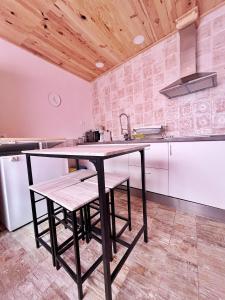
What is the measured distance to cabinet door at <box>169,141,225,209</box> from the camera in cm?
131

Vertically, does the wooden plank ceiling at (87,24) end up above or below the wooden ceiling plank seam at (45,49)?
above

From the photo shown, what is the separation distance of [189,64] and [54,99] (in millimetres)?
2182

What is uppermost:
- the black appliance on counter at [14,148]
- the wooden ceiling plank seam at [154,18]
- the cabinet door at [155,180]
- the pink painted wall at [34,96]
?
the wooden ceiling plank seam at [154,18]

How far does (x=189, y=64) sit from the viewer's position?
176 cm

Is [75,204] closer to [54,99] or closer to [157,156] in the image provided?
[157,156]

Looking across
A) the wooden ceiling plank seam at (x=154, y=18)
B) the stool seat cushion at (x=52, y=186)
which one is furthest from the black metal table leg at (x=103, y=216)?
the wooden ceiling plank seam at (x=154, y=18)

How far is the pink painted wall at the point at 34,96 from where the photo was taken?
1843 mm

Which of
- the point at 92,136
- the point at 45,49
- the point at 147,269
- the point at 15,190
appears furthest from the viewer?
the point at 92,136

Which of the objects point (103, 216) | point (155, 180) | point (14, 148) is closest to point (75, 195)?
point (103, 216)

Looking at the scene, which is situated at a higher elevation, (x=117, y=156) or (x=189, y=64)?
(x=189, y=64)

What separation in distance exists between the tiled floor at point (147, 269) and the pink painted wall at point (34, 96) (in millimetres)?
1458

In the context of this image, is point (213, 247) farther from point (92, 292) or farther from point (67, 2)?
point (67, 2)

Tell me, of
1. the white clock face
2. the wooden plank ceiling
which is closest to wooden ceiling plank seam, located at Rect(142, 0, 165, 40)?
the wooden plank ceiling

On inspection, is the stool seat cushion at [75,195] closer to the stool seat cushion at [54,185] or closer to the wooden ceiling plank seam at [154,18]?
the stool seat cushion at [54,185]
